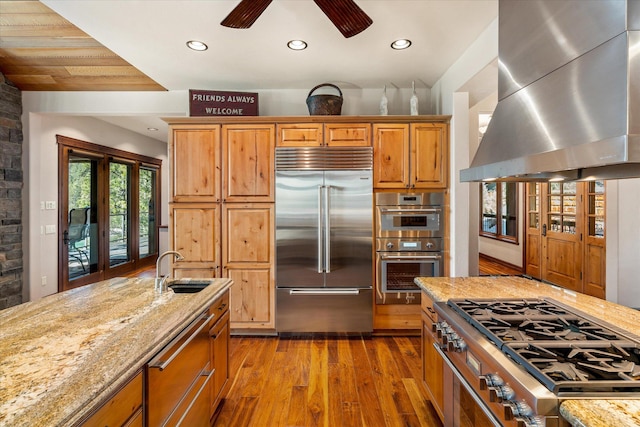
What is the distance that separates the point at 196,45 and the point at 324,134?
1.38m

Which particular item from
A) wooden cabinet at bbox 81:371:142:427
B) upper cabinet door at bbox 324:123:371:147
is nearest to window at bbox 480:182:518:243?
upper cabinet door at bbox 324:123:371:147

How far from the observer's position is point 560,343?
1.17m

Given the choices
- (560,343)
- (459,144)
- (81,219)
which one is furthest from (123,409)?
(81,219)

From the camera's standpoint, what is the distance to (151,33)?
8.28 ft

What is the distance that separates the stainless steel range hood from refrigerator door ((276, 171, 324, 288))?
5.67ft

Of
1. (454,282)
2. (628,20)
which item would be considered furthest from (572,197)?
(628,20)

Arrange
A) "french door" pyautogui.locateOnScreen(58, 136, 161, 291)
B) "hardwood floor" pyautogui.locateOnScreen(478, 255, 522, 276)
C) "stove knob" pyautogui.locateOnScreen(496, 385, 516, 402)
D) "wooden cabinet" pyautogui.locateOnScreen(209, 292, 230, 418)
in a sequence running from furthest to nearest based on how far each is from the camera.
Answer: "hardwood floor" pyautogui.locateOnScreen(478, 255, 522, 276)
"french door" pyautogui.locateOnScreen(58, 136, 161, 291)
"wooden cabinet" pyautogui.locateOnScreen(209, 292, 230, 418)
"stove knob" pyautogui.locateOnScreen(496, 385, 516, 402)

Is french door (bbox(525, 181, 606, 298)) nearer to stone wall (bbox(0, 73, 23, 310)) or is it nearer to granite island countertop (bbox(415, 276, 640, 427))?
granite island countertop (bbox(415, 276, 640, 427))

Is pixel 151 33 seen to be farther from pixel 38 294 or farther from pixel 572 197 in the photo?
pixel 572 197

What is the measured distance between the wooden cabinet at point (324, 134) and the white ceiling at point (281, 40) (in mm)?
539

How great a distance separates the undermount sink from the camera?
2.14m

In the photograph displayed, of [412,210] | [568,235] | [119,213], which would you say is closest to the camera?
[412,210]

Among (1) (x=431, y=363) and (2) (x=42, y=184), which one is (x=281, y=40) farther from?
(2) (x=42, y=184)

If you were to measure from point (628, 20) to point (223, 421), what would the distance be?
2738mm
